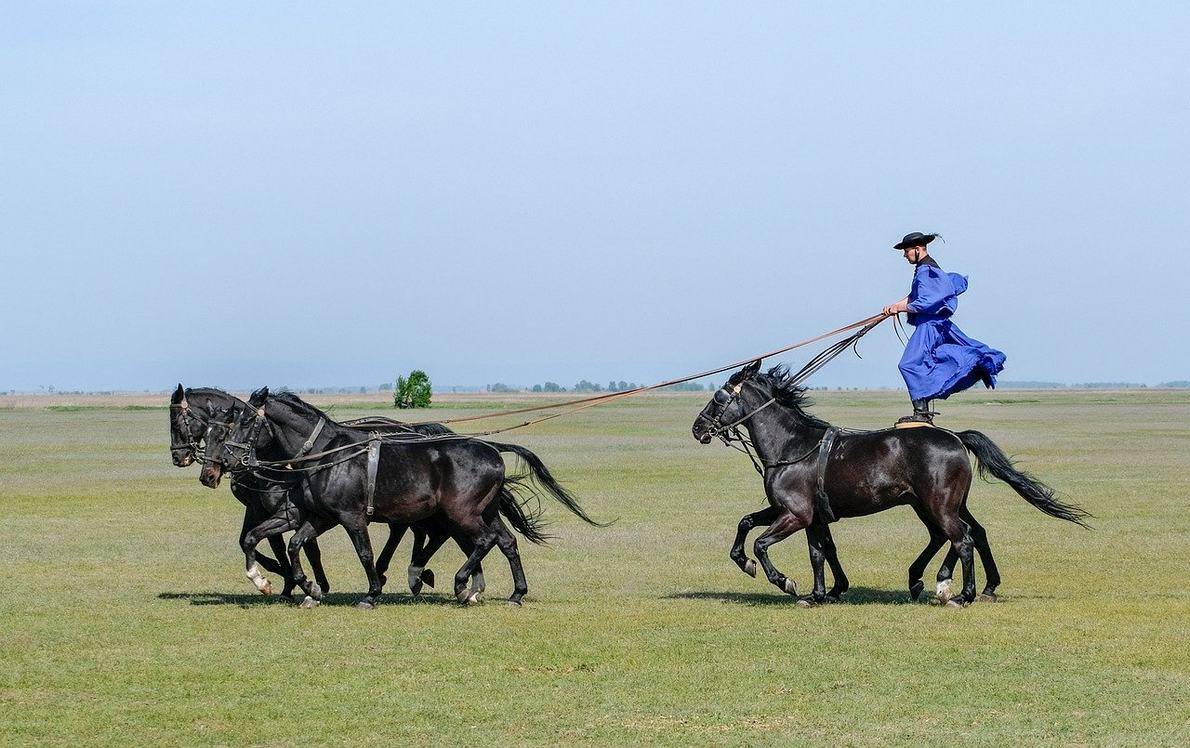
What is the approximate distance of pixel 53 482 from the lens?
1302 inches

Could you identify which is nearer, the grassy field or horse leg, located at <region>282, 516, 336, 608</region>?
the grassy field

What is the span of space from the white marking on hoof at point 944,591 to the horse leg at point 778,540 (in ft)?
4.41

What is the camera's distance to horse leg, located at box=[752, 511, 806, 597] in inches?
569

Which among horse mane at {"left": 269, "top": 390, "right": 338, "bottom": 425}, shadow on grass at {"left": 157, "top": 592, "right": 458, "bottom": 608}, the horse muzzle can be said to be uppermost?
horse mane at {"left": 269, "top": 390, "right": 338, "bottom": 425}

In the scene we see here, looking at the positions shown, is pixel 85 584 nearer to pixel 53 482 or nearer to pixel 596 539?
pixel 596 539

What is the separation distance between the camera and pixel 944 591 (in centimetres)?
1431

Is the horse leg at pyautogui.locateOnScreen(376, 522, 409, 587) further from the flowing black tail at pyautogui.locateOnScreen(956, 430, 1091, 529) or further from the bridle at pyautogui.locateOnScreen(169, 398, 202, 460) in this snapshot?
the flowing black tail at pyautogui.locateOnScreen(956, 430, 1091, 529)

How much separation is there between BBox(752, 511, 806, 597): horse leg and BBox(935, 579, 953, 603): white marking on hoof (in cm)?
135

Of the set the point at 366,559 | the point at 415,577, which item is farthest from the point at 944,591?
the point at 366,559

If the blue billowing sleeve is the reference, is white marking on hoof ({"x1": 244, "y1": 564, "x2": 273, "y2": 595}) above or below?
below

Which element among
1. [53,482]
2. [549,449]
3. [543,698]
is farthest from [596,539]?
[549,449]

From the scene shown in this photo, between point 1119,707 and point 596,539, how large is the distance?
12328 millimetres

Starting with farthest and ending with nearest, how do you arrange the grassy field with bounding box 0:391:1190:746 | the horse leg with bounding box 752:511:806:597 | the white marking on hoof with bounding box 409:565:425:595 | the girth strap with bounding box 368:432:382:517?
the white marking on hoof with bounding box 409:565:425:595 < the girth strap with bounding box 368:432:382:517 < the horse leg with bounding box 752:511:806:597 < the grassy field with bounding box 0:391:1190:746

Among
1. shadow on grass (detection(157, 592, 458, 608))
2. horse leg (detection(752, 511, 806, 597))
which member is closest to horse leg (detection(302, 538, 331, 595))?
shadow on grass (detection(157, 592, 458, 608))
